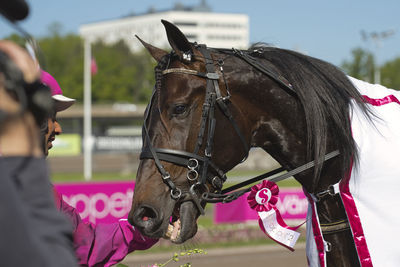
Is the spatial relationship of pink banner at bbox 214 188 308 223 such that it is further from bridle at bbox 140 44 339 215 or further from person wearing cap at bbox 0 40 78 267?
person wearing cap at bbox 0 40 78 267

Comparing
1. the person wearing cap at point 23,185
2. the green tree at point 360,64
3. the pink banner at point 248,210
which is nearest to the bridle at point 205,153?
the person wearing cap at point 23,185

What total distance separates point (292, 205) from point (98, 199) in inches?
142

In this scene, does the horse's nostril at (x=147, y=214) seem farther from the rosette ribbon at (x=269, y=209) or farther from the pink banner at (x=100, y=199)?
the pink banner at (x=100, y=199)

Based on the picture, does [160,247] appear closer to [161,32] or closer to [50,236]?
[50,236]

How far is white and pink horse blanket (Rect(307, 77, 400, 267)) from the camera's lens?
Answer: 2.45m

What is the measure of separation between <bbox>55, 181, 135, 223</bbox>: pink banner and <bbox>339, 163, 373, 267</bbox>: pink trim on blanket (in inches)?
269

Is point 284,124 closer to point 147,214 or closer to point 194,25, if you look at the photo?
point 147,214

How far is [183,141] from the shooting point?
2.43 m

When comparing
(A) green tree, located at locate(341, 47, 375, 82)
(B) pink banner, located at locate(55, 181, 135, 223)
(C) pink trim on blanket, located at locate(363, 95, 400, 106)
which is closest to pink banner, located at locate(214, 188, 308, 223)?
(B) pink banner, located at locate(55, 181, 135, 223)

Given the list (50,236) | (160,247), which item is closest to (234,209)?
(160,247)

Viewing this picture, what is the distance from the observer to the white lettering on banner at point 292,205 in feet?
34.1

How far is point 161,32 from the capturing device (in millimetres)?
125250

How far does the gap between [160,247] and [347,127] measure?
7.10 m

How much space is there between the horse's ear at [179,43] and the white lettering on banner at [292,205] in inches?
317
